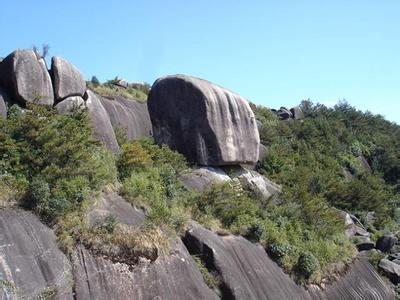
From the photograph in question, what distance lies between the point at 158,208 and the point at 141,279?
2.98 m

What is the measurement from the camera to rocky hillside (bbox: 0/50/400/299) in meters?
11.0

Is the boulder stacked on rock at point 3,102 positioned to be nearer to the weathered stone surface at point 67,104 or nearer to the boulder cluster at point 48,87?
the boulder cluster at point 48,87

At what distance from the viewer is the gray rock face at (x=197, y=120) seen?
20781 mm

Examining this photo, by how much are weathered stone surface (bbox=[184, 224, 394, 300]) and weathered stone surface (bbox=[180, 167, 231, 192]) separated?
10.4ft

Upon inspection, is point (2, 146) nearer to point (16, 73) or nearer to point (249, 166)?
point (16, 73)

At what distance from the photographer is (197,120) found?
2077 centimetres

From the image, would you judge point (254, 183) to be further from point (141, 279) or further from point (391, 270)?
point (141, 279)

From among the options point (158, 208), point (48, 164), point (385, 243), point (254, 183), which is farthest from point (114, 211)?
point (385, 243)

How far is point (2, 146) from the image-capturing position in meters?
12.6

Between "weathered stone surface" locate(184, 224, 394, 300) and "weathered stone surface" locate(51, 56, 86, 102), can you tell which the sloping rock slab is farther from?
"weathered stone surface" locate(51, 56, 86, 102)

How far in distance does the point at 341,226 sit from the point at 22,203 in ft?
50.9

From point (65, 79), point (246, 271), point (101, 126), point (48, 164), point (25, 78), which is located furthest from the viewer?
point (101, 126)

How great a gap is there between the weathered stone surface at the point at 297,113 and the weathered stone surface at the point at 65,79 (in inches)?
1077

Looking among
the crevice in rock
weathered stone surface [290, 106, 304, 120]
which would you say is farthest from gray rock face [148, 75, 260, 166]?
weathered stone surface [290, 106, 304, 120]
